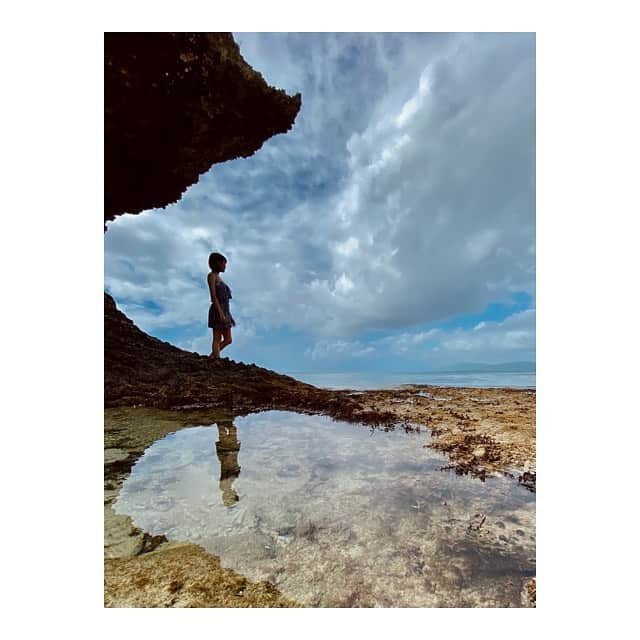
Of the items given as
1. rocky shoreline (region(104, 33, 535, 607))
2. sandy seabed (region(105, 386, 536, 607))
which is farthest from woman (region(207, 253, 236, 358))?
sandy seabed (region(105, 386, 536, 607))

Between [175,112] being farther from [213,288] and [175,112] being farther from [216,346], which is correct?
[216,346]

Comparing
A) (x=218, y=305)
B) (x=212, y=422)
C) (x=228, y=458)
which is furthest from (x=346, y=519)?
(x=218, y=305)

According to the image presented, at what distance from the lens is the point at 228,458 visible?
14.0ft

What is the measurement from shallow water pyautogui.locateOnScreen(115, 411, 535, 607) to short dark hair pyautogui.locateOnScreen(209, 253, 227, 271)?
20.1 feet

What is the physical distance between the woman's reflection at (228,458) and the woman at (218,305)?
4663 mm

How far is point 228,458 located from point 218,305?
6.10m

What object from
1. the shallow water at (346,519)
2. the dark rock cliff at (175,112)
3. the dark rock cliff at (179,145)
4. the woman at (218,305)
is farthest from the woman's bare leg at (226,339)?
the shallow water at (346,519)

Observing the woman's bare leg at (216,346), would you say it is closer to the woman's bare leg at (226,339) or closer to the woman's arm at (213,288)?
the woman's bare leg at (226,339)

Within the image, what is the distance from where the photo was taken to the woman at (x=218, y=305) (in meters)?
9.75
